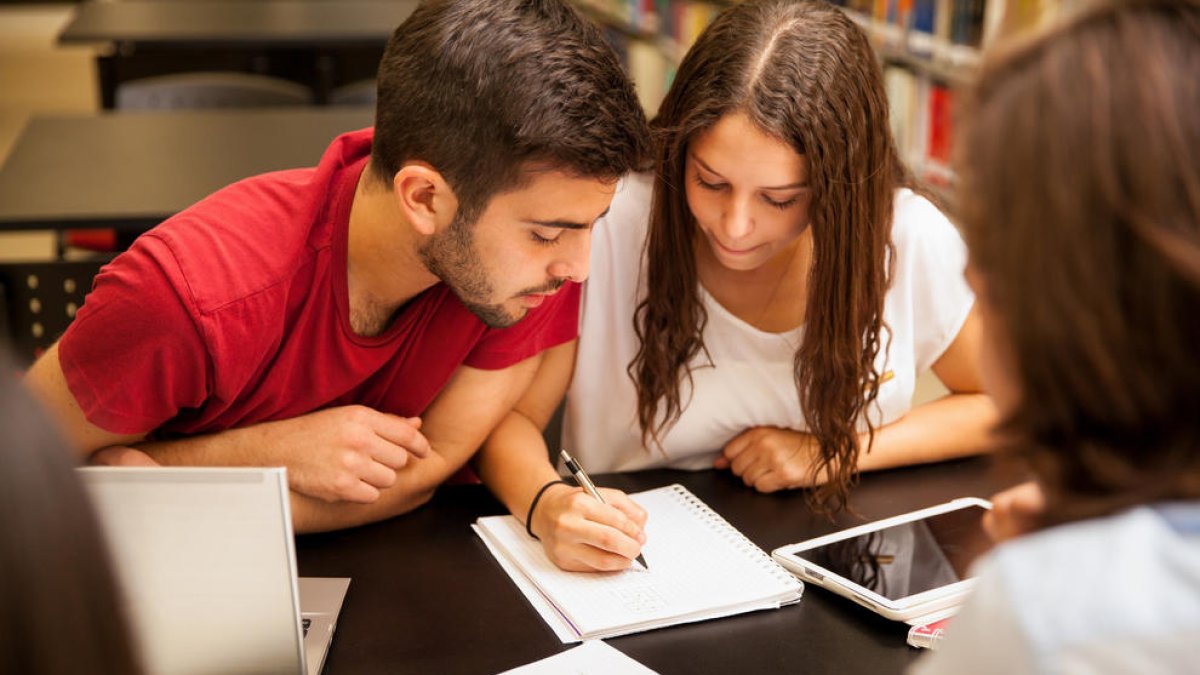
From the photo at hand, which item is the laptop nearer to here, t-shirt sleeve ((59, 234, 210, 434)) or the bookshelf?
t-shirt sleeve ((59, 234, 210, 434))

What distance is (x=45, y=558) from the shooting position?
54 cm

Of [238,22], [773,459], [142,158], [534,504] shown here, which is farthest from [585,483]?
[238,22]

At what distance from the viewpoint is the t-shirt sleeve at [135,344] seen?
49.7 inches

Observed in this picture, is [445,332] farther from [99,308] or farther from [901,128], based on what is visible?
[901,128]

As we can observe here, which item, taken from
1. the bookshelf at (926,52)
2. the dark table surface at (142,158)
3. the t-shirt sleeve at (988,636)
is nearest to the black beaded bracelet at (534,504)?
the t-shirt sleeve at (988,636)

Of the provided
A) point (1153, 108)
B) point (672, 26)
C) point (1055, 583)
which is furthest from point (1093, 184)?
point (672, 26)

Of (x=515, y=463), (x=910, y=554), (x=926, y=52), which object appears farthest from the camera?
(x=926, y=52)

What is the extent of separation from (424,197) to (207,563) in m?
0.50

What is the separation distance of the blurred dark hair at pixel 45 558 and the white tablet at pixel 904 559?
0.84m

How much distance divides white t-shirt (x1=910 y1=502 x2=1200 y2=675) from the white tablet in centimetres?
53

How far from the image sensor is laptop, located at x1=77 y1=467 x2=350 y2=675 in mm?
969

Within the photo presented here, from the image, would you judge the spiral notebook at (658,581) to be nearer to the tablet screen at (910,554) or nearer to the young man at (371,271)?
the tablet screen at (910,554)

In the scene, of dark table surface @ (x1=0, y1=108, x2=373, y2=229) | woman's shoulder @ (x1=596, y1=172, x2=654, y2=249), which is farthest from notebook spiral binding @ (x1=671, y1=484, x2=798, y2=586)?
dark table surface @ (x1=0, y1=108, x2=373, y2=229)

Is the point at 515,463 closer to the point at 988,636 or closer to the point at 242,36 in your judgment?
the point at 988,636
